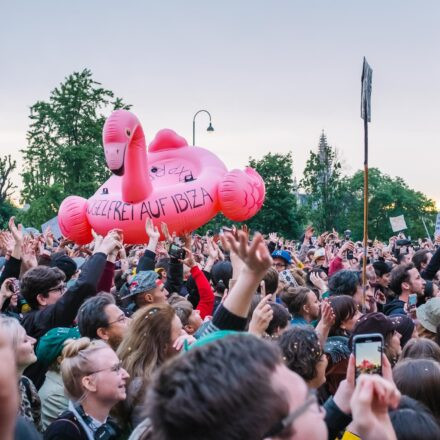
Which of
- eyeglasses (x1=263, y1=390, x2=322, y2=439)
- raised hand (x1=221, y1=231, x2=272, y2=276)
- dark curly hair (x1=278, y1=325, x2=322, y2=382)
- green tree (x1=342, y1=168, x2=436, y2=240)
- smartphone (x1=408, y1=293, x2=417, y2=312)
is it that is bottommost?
green tree (x1=342, y1=168, x2=436, y2=240)

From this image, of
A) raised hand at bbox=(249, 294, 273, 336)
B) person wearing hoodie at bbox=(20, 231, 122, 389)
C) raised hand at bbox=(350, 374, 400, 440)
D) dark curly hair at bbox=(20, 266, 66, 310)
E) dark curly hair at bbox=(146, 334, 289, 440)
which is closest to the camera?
dark curly hair at bbox=(146, 334, 289, 440)

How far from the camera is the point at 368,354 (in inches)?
98.3

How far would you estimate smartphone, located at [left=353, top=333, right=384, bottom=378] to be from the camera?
2.45 meters

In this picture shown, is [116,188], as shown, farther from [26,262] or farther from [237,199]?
[26,262]

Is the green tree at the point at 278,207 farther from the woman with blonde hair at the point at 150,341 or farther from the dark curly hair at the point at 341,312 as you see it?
the woman with blonde hair at the point at 150,341

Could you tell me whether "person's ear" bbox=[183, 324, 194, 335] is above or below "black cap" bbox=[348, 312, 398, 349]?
below

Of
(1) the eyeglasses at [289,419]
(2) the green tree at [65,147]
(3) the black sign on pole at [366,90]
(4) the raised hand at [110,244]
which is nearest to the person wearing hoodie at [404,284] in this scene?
(3) the black sign on pole at [366,90]

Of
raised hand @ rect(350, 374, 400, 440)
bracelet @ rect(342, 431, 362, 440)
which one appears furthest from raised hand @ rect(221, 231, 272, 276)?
bracelet @ rect(342, 431, 362, 440)

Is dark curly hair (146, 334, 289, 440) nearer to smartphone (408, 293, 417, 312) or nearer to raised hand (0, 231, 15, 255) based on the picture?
raised hand (0, 231, 15, 255)

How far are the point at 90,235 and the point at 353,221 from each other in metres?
64.3

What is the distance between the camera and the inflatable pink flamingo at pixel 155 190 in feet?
35.6

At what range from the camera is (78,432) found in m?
2.97

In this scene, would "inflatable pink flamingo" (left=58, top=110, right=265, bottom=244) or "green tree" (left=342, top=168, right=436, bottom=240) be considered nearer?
"inflatable pink flamingo" (left=58, top=110, right=265, bottom=244)

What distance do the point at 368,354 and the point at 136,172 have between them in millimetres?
8672
